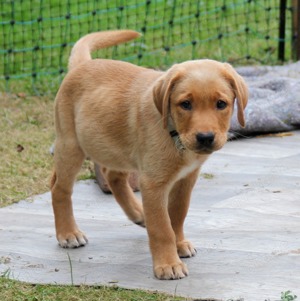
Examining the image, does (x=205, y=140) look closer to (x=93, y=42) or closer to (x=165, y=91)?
(x=165, y=91)

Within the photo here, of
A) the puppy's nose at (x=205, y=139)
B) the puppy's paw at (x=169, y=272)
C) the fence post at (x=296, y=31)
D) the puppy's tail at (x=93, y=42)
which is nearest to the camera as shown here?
the puppy's nose at (x=205, y=139)

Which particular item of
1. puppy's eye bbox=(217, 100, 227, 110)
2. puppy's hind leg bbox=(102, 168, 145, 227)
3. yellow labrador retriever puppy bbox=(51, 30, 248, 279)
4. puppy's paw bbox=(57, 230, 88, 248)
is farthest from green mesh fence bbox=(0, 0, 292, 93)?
puppy's eye bbox=(217, 100, 227, 110)

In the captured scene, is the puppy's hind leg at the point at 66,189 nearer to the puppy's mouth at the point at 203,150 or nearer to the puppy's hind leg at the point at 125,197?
the puppy's hind leg at the point at 125,197

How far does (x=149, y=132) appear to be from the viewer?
4137mm

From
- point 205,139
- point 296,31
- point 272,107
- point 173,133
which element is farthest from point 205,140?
point 296,31

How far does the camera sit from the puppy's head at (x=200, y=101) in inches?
151

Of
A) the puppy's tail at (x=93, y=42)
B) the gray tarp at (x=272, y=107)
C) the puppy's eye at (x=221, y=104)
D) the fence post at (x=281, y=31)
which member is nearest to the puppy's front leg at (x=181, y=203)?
the puppy's eye at (x=221, y=104)

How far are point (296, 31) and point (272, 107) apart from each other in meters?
2.51

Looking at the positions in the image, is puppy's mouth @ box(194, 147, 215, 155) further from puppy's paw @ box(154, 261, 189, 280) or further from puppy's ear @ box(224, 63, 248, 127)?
puppy's paw @ box(154, 261, 189, 280)

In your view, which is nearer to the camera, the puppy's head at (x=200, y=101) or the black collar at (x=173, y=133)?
the puppy's head at (x=200, y=101)

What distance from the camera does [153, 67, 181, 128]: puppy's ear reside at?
3949 millimetres

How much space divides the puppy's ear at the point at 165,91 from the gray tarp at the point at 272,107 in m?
2.65

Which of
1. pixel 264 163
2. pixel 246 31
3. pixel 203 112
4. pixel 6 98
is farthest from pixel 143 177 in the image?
pixel 246 31

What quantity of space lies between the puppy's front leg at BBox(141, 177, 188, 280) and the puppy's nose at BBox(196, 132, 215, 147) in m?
0.38
